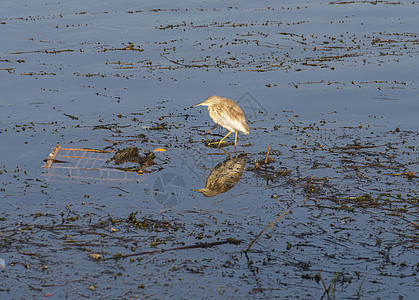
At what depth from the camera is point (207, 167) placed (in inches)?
485

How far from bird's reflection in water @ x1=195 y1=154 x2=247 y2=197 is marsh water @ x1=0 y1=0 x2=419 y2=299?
4 centimetres

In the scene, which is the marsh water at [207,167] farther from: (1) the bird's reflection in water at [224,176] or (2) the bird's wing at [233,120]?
(2) the bird's wing at [233,120]

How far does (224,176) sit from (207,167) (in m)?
0.65

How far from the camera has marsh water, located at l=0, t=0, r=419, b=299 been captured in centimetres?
788

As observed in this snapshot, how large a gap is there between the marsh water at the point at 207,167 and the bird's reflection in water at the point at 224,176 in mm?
42

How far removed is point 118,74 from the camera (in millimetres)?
19875

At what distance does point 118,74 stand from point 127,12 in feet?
40.8

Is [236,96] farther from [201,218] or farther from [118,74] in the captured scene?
[201,218]

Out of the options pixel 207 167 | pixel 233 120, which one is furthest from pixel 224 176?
pixel 233 120

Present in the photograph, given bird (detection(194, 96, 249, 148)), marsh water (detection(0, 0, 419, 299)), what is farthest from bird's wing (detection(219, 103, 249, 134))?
marsh water (detection(0, 0, 419, 299))

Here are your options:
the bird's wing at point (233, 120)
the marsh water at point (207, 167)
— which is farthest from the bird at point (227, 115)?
the marsh water at point (207, 167)

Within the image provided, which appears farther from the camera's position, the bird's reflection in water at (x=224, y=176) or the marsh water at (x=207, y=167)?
the bird's reflection in water at (x=224, y=176)

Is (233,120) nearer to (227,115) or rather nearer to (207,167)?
(227,115)

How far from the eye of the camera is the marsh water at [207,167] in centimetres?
788
